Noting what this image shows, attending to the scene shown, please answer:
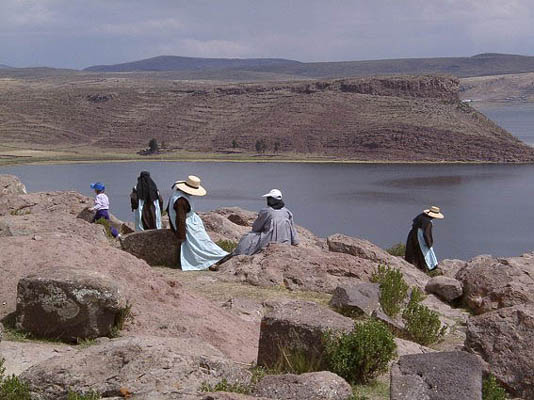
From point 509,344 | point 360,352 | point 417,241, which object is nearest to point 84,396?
point 360,352

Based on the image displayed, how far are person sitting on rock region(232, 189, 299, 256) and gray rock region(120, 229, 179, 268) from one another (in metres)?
0.76

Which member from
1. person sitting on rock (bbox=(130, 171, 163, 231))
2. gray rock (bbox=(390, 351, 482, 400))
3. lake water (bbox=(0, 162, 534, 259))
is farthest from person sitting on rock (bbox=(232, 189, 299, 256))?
lake water (bbox=(0, 162, 534, 259))

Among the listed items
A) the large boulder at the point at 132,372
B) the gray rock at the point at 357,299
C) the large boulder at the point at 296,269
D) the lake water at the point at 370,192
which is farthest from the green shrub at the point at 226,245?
the lake water at the point at 370,192

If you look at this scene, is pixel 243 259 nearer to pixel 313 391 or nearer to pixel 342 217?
pixel 313 391

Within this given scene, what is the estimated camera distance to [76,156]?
3410 inches

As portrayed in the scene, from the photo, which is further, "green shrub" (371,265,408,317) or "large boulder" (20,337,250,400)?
"green shrub" (371,265,408,317)

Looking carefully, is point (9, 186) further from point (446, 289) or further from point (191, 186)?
point (446, 289)

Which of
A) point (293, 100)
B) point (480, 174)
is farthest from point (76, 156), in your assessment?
point (480, 174)

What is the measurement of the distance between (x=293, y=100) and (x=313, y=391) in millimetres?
105227

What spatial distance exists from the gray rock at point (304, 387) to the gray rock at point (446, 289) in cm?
481

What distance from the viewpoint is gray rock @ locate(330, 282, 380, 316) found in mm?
7078

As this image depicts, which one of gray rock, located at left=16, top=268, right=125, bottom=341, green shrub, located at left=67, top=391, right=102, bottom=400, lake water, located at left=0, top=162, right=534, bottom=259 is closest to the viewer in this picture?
green shrub, located at left=67, top=391, right=102, bottom=400

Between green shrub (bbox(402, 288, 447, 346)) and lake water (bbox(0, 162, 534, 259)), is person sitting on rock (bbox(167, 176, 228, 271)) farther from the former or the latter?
lake water (bbox(0, 162, 534, 259))

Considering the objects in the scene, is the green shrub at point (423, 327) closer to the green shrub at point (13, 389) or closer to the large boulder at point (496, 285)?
the large boulder at point (496, 285)
